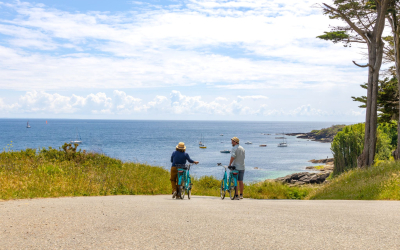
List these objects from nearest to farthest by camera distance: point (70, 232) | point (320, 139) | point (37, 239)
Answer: point (37, 239)
point (70, 232)
point (320, 139)

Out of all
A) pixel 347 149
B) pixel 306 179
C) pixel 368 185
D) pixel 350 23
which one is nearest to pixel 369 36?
pixel 350 23

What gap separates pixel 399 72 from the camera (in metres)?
20.5

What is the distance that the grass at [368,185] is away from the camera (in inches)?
480

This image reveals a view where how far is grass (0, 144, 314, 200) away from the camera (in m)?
10.1

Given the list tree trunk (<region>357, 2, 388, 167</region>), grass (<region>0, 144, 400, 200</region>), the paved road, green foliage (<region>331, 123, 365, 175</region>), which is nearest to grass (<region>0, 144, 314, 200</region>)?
grass (<region>0, 144, 400, 200</region>)

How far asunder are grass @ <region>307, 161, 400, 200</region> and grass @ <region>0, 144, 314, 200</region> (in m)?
2.81

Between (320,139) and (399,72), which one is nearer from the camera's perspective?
(399,72)

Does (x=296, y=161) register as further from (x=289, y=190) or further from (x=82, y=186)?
(x=82, y=186)

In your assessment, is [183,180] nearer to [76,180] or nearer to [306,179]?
[76,180]

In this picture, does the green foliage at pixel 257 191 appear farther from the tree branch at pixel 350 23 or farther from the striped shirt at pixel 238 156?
the tree branch at pixel 350 23

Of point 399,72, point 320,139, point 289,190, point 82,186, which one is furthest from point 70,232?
point 320,139

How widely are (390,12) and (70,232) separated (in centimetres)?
2019

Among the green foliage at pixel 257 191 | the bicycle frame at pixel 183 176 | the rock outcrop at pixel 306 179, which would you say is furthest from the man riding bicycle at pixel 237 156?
the rock outcrop at pixel 306 179

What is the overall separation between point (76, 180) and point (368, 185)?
11.6 meters
